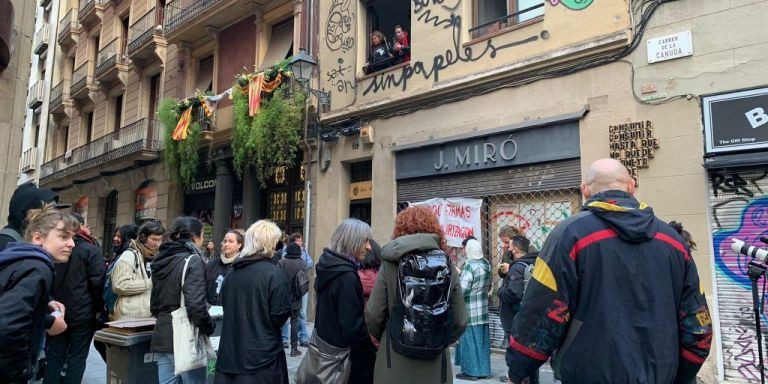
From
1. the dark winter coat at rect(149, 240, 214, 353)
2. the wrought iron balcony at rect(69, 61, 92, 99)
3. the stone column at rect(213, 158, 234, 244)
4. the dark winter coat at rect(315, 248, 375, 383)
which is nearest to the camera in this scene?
the dark winter coat at rect(315, 248, 375, 383)

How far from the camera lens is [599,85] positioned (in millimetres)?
7387

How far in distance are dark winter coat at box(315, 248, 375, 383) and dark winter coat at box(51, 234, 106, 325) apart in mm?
2559

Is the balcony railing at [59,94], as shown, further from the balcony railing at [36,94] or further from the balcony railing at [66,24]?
the balcony railing at [66,24]

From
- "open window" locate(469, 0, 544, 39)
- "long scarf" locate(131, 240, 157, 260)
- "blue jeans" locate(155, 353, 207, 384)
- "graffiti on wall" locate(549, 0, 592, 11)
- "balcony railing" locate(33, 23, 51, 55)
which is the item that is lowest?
"blue jeans" locate(155, 353, 207, 384)

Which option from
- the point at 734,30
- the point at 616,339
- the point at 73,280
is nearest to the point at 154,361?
the point at 73,280

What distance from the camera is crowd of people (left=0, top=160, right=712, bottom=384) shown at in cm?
233

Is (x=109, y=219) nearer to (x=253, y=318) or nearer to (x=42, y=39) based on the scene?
(x=42, y=39)

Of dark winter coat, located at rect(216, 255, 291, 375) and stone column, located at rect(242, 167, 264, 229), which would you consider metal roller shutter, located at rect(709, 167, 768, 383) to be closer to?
dark winter coat, located at rect(216, 255, 291, 375)

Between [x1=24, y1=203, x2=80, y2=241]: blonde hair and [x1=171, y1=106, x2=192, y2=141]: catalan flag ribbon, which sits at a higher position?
[x1=171, y1=106, x2=192, y2=141]: catalan flag ribbon

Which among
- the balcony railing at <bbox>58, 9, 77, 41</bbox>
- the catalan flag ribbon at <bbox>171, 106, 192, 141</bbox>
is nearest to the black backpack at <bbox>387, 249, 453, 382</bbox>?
the catalan flag ribbon at <bbox>171, 106, 192, 141</bbox>

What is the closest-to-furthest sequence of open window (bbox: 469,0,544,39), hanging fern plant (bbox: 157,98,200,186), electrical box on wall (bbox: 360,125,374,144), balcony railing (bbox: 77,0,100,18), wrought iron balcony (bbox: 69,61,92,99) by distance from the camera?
open window (bbox: 469,0,544,39), electrical box on wall (bbox: 360,125,374,144), hanging fern plant (bbox: 157,98,200,186), wrought iron balcony (bbox: 69,61,92,99), balcony railing (bbox: 77,0,100,18)

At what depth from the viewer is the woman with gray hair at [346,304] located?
3.56m

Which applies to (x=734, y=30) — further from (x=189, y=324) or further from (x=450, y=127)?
(x=189, y=324)

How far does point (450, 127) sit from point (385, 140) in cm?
159
